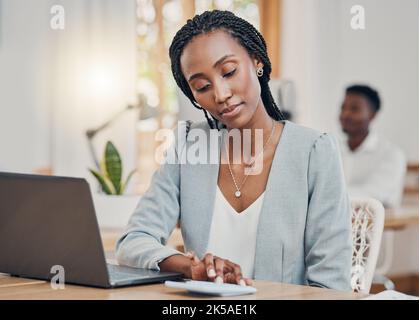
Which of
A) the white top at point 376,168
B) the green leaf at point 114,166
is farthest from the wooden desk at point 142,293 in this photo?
the white top at point 376,168

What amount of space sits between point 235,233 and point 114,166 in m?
1.30

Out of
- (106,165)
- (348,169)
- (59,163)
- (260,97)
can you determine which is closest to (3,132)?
(59,163)

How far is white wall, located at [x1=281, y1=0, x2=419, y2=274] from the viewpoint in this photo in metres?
6.29

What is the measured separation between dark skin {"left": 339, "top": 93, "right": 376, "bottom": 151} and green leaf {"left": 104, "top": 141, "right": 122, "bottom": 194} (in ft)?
9.86

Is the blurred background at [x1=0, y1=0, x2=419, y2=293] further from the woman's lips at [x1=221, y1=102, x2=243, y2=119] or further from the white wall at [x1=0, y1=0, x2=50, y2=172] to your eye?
the woman's lips at [x1=221, y1=102, x2=243, y2=119]

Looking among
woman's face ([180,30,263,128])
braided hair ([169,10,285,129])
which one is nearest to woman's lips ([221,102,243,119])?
woman's face ([180,30,263,128])

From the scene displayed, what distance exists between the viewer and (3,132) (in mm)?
4824

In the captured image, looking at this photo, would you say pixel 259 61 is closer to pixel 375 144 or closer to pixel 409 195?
pixel 375 144

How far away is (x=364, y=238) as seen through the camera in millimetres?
2234

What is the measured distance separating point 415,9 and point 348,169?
1337 millimetres

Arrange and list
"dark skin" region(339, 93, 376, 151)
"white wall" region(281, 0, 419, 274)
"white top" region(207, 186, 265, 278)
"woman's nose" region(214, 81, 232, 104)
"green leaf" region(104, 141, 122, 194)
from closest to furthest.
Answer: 1. "woman's nose" region(214, 81, 232, 104)
2. "white top" region(207, 186, 265, 278)
3. "green leaf" region(104, 141, 122, 194)
4. "dark skin" region(339, 93, 376, 151)
5. "white wall" region(281, 0, 419, 274)

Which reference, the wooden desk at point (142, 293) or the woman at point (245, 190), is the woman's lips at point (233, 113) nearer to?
the woman at point (245, 190)

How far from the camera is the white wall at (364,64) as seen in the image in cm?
629

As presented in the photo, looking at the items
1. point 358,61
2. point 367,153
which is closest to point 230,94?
point 367,153
